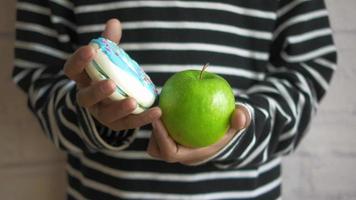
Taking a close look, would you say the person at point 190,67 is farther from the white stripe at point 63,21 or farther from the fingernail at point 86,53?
the fingernail at point 86,53

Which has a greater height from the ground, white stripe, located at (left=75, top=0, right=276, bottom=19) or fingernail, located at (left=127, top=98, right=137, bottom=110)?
white stripe, located at (left=75, top=0, right=276, bottom=19)

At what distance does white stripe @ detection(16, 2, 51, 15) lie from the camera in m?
0.62

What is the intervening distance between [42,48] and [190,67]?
7.7 inches

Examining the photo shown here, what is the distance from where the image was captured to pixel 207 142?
452 mm

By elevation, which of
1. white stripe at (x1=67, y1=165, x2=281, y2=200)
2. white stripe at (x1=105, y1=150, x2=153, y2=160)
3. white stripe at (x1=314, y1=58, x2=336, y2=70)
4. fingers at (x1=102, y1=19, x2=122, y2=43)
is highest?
fingers at (x1=102, y1=19, x2=122, y2=43)

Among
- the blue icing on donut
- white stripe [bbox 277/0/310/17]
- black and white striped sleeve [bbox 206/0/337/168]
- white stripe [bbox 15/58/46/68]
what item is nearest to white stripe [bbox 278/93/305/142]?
black and white striped sleeve [bbox 206/0/337/168]

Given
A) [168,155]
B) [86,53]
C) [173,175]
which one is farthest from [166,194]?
[86,53]

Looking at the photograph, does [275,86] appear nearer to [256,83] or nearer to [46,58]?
[256,83]

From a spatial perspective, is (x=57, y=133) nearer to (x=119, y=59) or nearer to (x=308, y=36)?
(x=119, y=59)

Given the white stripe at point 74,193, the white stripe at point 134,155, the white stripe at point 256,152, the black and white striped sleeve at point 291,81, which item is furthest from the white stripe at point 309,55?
the white stripe at point 74,193

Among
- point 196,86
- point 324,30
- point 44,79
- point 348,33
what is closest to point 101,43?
point 196,86

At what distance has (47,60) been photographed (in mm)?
617

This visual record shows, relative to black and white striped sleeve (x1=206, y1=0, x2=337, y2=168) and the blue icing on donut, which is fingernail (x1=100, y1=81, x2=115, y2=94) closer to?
the blue icing on donut

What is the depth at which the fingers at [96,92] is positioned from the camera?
408mm
